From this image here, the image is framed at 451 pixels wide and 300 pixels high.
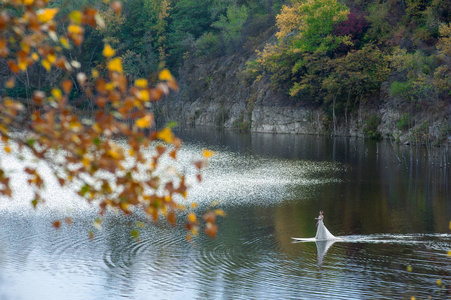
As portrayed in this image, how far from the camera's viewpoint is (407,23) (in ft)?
177

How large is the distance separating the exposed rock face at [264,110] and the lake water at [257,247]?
15.6 meters

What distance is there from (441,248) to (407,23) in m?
40.1

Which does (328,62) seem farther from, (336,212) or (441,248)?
(441,248)

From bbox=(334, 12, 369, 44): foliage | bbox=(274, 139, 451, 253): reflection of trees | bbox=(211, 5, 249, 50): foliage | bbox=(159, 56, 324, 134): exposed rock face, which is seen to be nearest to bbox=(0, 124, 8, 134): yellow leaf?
bbox=(274, 139, 451, 253): reflection of trees

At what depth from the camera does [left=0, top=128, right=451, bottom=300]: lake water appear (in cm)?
1498

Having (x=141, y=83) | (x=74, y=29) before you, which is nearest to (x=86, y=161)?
(x=141, y=83)

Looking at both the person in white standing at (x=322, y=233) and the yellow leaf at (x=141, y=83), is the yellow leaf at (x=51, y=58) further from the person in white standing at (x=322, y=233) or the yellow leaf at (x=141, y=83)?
the person in white standing at (x=322, y=233)

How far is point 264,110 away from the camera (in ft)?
219

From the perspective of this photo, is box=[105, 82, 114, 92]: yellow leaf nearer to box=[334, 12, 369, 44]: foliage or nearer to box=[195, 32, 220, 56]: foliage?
box=[334, 12, 369, 44]: foliage

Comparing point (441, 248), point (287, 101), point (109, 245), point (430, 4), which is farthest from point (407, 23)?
point (109, 245)

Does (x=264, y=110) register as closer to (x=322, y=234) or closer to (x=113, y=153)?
(x=322, y=234)

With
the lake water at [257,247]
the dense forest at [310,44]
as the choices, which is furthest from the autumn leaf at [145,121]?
the dense forest at [310,44]

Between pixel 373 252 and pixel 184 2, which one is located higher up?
pixel 184 2

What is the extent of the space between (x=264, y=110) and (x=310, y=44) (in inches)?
420
